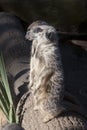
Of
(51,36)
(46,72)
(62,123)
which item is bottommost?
(62,123)

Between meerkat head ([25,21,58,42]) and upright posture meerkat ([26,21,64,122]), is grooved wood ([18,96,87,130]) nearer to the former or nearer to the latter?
upright posture meerkat ([26,21,64,122])

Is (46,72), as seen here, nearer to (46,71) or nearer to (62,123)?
(46,71)

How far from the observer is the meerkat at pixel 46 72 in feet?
6.04

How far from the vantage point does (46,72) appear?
188 cm

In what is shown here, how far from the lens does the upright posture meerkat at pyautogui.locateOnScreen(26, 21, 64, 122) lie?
1.84 metres

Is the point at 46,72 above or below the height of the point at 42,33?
below

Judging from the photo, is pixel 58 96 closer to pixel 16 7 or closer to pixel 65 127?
pixel 65 127

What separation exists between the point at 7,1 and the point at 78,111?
223 cm

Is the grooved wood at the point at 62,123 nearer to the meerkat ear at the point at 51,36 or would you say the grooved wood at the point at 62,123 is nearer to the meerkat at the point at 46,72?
the meerkat at the point at 46,72

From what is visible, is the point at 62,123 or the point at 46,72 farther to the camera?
the point at 62,123

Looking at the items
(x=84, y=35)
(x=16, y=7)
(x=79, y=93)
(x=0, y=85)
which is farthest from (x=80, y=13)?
(x=0, y=85)

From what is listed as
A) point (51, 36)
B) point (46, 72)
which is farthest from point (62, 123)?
point (51, 36)

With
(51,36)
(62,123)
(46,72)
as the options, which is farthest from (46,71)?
(62,123)

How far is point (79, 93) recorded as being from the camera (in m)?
3.30
